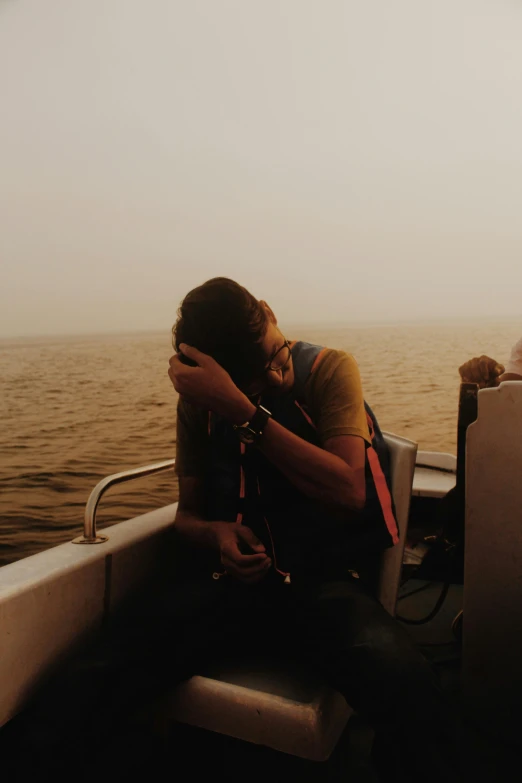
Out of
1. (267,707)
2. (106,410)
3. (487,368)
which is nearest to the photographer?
(267,707)

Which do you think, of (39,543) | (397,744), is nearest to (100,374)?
(39,543)

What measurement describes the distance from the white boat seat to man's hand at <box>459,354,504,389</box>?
1.20 m

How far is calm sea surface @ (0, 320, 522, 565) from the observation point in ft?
31.5

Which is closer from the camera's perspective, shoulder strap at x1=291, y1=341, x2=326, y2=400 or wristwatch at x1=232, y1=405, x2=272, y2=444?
wristwatch at x1=232, y1=405, x2=272, y2=444

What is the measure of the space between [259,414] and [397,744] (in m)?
0.52

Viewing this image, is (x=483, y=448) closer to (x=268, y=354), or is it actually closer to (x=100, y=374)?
(x=268, y=354)

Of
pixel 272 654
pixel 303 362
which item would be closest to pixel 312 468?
pixel 303 362

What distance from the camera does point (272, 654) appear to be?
3.51 feet

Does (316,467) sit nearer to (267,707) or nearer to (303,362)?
(303,362)

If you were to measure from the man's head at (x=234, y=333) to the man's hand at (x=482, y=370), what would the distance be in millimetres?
1011

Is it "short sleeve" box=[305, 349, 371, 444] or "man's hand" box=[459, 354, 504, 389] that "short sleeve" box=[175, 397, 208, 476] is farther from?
"man's hand" box=[459, 354, 504, 389]

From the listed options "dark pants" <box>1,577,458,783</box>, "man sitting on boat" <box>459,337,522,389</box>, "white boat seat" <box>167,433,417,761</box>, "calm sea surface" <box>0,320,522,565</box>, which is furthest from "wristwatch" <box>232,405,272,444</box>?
"calm sea surface" <box>0,320,522,565</box>

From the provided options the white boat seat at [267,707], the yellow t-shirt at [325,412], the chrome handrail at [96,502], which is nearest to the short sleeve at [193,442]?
the yellow t-shirt at [325,412]

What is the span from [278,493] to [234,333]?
11.9 inches
